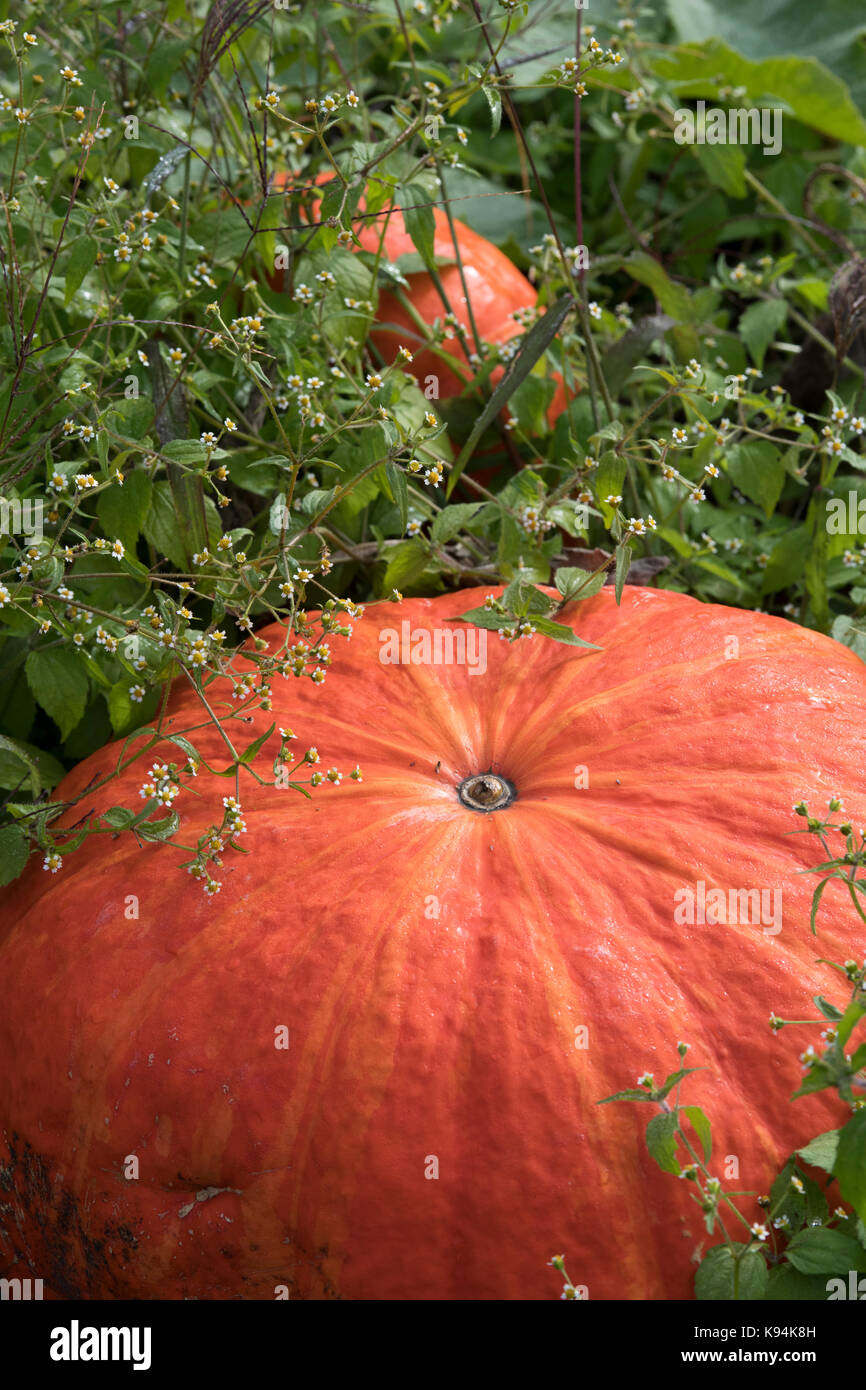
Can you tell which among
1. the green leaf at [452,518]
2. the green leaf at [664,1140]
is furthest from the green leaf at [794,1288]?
the green leaf at [452,518]

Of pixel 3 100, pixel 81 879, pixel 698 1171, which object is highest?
pixel 3 100

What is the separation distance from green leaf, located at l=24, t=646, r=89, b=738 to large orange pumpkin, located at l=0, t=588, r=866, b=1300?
0.13 metres

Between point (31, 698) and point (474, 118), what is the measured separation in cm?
220

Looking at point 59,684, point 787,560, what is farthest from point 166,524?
point 787,560

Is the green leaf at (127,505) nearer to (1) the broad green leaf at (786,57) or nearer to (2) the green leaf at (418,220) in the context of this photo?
(2) the green leaf at (418,220)

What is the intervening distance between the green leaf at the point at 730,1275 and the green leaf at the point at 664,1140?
106 millimetres

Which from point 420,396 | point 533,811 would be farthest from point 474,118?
point 533,811

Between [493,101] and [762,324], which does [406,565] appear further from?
[762,324]

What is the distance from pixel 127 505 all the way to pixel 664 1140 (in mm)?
969

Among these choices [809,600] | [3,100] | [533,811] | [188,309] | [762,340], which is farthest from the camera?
[762,340]

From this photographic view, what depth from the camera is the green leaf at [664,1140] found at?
112 centimetres

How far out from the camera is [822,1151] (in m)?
1.18
